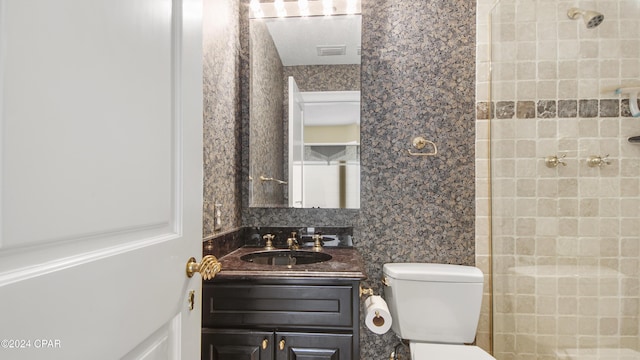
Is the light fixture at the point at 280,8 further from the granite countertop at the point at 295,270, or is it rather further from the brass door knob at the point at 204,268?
the brass door knob at the point at 204,268

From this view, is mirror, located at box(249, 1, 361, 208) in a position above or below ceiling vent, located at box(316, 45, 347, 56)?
below

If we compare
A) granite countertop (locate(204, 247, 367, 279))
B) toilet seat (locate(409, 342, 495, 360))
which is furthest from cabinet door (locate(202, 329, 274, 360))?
toilet seat (locate(409, 342, 495, 360))

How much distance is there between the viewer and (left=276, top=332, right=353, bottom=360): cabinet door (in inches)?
45.6

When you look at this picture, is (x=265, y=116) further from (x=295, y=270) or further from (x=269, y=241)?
(x=295, y=270)

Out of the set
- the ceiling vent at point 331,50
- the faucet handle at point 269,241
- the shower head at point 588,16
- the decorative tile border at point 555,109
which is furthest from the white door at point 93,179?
the shower head at point 588,16

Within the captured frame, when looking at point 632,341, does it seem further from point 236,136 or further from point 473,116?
point 236,136

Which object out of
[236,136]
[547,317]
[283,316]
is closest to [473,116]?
[547,317]

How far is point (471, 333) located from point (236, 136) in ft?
4.91

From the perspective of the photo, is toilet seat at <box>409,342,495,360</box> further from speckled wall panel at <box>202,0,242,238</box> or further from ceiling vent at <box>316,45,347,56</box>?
ceiling vent at <box>316,45,347,56</box>

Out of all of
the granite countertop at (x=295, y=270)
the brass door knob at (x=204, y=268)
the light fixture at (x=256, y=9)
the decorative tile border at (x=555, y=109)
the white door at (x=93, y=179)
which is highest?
the light fixture at (x=256, y=9)

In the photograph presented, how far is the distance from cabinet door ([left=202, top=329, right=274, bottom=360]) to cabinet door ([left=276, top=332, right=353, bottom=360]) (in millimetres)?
48

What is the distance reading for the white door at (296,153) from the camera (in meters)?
1.73

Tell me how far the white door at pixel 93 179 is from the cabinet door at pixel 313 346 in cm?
53

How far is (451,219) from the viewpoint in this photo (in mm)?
1673
